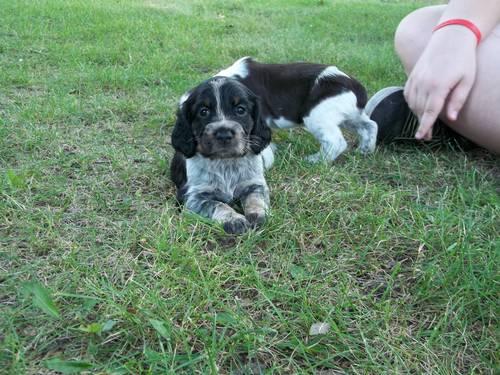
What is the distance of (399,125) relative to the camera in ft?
13.4

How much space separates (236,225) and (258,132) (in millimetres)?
851

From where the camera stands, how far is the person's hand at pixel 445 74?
310 centimetres

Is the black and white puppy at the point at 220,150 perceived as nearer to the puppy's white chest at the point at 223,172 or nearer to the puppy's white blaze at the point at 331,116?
→ the puppy's white chest at the point at 223,172

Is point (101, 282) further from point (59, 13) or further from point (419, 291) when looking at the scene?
point (59, 13)

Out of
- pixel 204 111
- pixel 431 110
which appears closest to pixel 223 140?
pixel 204 111

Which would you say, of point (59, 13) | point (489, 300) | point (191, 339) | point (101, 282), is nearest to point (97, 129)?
point (101, 282)

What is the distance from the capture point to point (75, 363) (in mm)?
1787

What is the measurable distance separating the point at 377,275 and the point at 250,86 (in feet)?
A: 7.55

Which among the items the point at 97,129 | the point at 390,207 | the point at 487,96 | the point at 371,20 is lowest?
the point at 371,20

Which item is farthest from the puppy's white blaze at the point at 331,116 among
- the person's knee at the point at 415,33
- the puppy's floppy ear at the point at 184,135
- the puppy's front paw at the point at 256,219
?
the puppy's front paw at the point at 256,219

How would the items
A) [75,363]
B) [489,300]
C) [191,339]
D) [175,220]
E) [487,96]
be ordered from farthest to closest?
[487,96]
[175,220]
[489,300]
[191,339]
[75,363]

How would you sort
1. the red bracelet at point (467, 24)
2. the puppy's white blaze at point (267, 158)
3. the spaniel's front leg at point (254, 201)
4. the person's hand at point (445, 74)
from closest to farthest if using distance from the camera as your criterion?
the spaniel's front leg at point (254, 201) < the person's hand at point (445, 74) < the red bracelet at point (467, 24) < the puppy's white blaze at point (267, 158)

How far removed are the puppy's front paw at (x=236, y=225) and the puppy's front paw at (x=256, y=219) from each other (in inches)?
1.5

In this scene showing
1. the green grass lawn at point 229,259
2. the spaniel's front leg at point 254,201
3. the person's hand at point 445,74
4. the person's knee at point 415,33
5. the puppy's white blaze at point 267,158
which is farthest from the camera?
the person's knee at point 415,33
